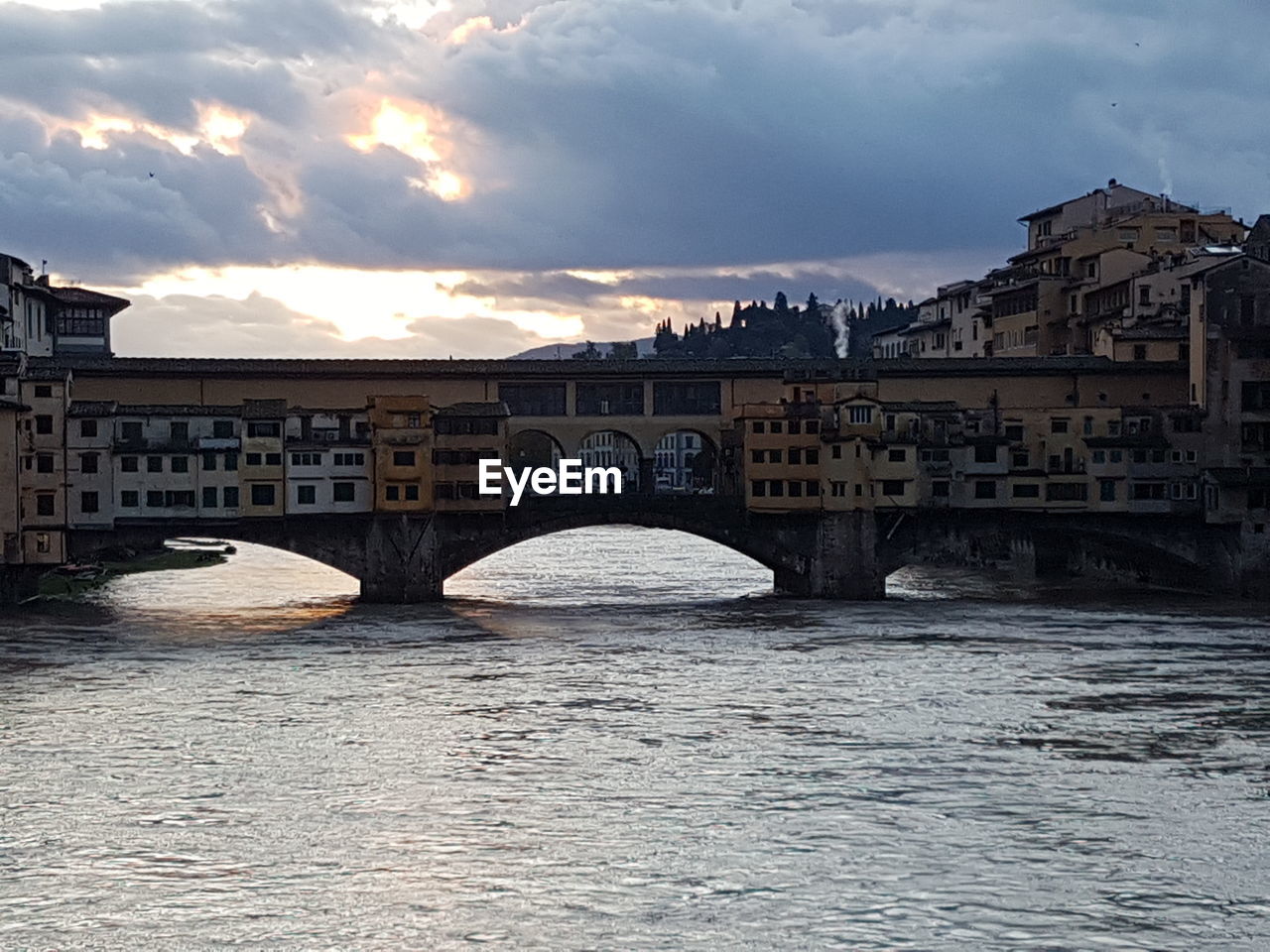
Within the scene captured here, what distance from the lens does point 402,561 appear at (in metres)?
59.1

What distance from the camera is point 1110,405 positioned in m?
65.5

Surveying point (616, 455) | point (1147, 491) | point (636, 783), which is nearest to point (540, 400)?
point (1147, 491)

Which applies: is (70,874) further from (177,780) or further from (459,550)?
(459,550)

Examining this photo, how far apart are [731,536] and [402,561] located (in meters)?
10.9

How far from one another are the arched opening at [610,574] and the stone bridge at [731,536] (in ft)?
8.00

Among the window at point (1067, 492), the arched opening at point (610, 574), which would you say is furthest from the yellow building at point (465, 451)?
the window at point (1067, 492)

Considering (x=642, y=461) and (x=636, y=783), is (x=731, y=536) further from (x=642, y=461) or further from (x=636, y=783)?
(x=636, y=783)

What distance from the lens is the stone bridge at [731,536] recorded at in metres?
58.8

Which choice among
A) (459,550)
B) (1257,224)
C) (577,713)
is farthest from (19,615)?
(1257,224)

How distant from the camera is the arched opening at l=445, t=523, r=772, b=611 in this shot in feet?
204

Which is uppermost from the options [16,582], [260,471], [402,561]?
[260,471]

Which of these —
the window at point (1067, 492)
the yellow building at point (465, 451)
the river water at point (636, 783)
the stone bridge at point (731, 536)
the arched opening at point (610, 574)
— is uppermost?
the yellow building at point (465, 451)

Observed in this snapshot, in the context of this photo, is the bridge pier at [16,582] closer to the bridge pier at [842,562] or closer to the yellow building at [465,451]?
the yellow building at [465,451]

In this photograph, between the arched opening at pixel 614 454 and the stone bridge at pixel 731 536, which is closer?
the stone bridge at pixel 731 536
